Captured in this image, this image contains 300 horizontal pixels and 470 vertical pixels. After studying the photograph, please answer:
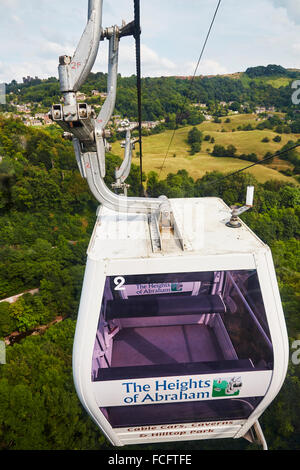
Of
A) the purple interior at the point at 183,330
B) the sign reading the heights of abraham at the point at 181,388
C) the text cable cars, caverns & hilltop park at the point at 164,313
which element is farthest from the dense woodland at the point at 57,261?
the sign reading the heights of abraham at the point at 181,388

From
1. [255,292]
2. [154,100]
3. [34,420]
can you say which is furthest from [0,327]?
[154,100]

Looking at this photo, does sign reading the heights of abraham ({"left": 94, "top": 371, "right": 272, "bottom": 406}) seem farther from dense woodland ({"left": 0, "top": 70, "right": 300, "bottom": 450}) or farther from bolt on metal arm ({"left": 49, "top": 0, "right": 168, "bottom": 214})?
dense woodland ({"left": 0, "top": 70, "right": 300, "bottom": 450})

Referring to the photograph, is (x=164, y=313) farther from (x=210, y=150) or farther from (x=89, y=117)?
(x=210, y=150)

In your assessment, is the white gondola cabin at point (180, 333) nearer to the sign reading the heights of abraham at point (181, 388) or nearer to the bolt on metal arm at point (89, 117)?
the sign reading the heights of abraham at point (181, 388)

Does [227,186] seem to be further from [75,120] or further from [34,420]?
[75,120]

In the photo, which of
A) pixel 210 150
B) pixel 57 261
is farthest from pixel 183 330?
pixel 210 150

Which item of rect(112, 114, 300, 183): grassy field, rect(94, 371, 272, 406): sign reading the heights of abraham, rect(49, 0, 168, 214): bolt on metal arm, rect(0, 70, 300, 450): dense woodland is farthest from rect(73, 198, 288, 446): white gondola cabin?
rect(112, 114, 300, 183): grassy field

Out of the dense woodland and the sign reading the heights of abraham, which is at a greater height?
the sign reading the heights of abraham
